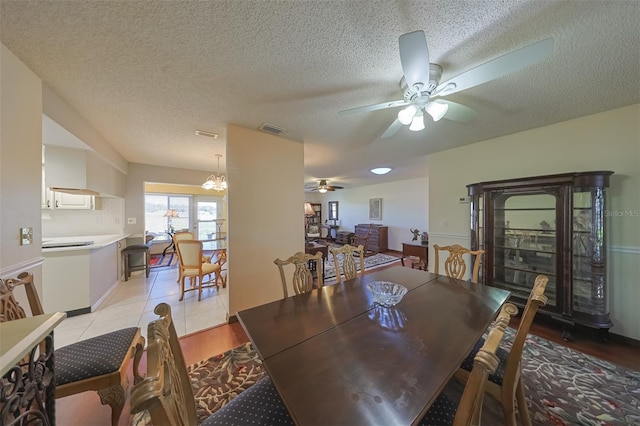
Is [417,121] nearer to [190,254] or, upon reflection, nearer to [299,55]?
[299,55]

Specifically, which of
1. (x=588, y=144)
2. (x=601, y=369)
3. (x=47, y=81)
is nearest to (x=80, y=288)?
(x=47, y=81)

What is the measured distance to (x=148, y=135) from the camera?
9.51 ft

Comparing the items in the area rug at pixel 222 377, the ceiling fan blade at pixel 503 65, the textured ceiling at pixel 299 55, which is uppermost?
the textured ceiling at pixel 299 55

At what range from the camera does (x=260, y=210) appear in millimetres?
2836

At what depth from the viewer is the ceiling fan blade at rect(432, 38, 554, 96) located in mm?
1070

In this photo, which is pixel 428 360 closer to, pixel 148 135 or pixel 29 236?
pixel 29 236

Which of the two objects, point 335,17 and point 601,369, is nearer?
point 335,17

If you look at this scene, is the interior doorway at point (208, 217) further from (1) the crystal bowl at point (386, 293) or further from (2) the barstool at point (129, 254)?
(1) the crystal bowl at point (386, 293)

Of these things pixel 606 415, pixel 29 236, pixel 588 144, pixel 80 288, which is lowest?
pixel 606 415

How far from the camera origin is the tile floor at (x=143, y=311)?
2447mm

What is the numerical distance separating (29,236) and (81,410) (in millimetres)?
1285

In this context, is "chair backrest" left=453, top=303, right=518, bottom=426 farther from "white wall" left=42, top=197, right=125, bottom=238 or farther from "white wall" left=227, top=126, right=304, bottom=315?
"white wall" left=42, top=197, right=125, bottom=238

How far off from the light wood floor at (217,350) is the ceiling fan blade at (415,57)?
9.04 ft

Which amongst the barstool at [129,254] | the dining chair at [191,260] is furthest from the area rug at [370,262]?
the barstool at [129,254]
